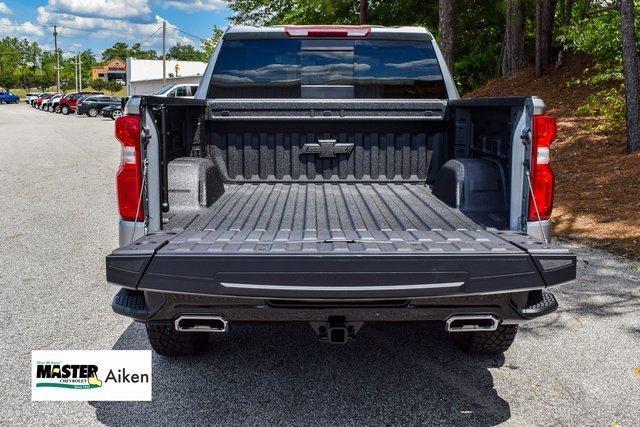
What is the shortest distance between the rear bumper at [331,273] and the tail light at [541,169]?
633 millimetres

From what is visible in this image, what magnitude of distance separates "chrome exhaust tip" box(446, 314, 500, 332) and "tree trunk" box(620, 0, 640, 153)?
9.13 meters

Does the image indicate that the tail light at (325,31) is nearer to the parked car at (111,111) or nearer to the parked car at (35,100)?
the parked car at (111,111)

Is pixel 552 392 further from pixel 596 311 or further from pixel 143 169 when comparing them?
pixel 143 169

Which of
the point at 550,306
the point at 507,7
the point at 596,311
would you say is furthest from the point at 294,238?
the point at 507,7

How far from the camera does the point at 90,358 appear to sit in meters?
3.81

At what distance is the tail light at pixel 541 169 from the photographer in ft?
11.4

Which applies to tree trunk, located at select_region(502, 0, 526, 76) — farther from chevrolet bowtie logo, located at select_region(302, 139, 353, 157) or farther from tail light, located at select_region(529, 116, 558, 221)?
tail light, located at select_region(529, 116, 558, 221)

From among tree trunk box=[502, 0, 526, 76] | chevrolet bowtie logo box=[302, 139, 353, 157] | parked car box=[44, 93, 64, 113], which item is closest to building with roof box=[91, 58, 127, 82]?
parked car box=[44, 93, 64, 113]

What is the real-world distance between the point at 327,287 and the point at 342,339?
43 centimetres

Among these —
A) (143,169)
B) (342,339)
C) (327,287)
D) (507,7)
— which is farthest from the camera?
(507,7)

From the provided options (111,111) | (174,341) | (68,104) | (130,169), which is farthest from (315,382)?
(68,104)

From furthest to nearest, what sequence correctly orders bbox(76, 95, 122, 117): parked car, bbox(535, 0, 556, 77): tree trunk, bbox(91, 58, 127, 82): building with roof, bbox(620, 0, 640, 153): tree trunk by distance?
bbox(91, 58, 127, 82): building with roof
bbox(76, 95, 122, 117): parked car
bbox(535, 0, 556, 77): tree trunk
bbox(620, 0, 640, 153): tree trunk

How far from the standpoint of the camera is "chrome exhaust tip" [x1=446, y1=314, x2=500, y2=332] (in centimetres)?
320

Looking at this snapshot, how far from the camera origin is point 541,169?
3.56 meters
